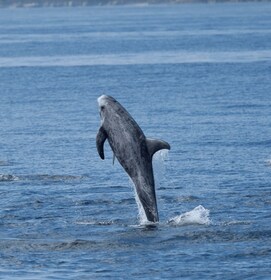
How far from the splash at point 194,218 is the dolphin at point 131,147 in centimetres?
93

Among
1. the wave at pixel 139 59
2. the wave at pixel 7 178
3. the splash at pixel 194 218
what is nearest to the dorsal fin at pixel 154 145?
the splash at pixel 194 218

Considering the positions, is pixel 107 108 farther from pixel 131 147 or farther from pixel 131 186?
pixel 131 186

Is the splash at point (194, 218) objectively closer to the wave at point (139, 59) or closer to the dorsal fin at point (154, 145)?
the dorsal fin at point (154, 145)

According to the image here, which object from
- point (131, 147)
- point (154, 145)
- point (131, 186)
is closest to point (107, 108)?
point (131, 147)

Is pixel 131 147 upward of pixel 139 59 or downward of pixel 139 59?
upward

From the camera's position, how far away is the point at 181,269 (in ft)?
85.1

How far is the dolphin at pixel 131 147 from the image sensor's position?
96.5 ft

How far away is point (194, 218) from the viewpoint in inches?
1206

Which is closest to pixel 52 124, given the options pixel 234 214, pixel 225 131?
pixel 225 131

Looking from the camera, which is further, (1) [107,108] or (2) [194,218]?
(2) [194,218]

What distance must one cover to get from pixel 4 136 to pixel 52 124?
4.00 meters

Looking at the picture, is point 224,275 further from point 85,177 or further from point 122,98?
point 122,98

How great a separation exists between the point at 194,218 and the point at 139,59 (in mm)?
74832

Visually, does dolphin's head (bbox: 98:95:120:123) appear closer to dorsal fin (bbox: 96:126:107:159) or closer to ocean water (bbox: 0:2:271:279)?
dorsal fin (bbox: 96:126:107:159)
